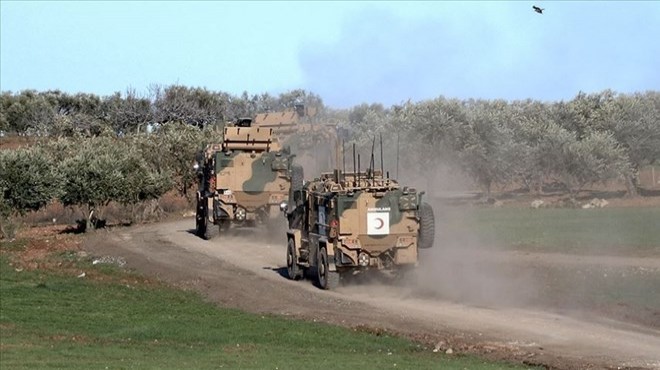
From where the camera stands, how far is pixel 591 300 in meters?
28.3

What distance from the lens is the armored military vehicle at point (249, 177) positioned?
45781 millimetres

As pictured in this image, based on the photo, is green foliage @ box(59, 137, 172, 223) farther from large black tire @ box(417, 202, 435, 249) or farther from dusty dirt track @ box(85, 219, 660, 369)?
large black tire @ box(417, 202, 435, 249)

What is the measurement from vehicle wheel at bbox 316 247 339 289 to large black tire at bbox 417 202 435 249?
2.43 m

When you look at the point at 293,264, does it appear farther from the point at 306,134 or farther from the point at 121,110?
the point at 121,110

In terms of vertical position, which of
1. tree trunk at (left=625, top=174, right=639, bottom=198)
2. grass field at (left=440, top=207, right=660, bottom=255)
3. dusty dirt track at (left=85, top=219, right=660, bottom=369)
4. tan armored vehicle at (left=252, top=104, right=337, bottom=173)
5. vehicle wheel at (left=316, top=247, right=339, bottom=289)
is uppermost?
tan armored vehicle at (left=252, top=104, right=337, bottom=173)

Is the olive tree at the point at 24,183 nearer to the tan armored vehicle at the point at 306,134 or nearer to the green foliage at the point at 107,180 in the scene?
the green foliage at the point at 107,180

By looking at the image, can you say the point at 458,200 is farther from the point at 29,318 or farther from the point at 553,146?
the point at 29,318

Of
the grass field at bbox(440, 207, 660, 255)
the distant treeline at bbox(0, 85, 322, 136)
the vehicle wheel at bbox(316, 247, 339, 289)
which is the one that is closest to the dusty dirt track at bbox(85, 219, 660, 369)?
the vehicle wheel at bbox(316, 247, 339, 289)

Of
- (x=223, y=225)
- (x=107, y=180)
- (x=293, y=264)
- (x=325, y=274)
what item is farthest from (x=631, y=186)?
(x=325, y=274)

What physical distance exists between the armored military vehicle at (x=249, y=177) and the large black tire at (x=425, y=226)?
46.8 feet

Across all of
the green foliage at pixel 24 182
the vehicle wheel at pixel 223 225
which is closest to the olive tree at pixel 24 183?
→ the green foliage at pixel 24 182

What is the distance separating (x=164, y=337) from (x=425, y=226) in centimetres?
898

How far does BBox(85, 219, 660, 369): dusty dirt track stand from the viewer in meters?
21.4

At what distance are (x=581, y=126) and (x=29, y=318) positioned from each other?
52.2 meters
